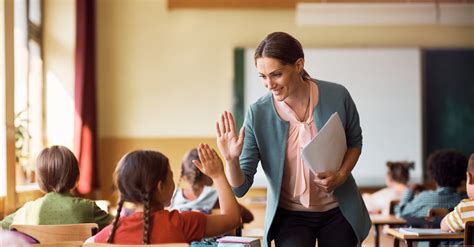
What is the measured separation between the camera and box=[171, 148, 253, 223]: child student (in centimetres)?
478

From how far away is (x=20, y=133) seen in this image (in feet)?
20.7

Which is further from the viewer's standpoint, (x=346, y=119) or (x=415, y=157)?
(x=415, y=157)

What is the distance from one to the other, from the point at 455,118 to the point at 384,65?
107cm

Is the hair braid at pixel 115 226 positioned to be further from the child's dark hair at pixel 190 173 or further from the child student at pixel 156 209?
the child's dark hair at pixel 190 173

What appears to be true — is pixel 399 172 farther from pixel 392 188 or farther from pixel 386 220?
pixel 386 220

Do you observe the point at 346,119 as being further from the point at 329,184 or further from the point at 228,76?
the point at 228,76

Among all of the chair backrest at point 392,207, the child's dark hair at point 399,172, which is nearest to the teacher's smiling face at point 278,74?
the chair backrest at point 392,207

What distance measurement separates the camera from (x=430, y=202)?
4.86 metres

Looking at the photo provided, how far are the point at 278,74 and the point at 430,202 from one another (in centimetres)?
268

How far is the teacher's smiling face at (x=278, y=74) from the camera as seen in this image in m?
2.54

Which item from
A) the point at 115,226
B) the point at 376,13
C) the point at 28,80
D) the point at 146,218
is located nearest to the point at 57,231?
the point at 115,226

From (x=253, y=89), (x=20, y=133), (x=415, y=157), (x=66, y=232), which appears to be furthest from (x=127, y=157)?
(x=415, y=157)

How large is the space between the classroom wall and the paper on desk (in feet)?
19.4

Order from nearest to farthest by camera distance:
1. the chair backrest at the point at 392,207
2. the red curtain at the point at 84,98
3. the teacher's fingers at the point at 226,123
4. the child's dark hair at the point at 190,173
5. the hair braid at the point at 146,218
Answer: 1. the hair braid at the point at 146,218
2. the teacher's fingers at the point at 226,123
3. the child's dark hair at the point at 190,173
4. the chair backrest at the point at 392,207
5. the red curtain at the point at 84,98
